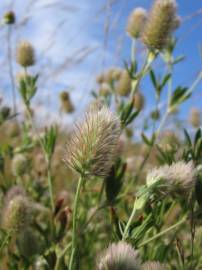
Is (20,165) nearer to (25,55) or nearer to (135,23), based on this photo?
(25,55)

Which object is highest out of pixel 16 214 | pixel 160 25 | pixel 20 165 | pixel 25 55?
pixel 160 25

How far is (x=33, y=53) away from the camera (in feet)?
8.15

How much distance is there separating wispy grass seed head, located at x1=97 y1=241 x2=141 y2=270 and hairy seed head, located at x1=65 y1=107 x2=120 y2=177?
0.19m

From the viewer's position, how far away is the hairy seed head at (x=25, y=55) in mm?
2387

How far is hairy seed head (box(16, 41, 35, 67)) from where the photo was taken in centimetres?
239

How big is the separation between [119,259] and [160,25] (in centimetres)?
123

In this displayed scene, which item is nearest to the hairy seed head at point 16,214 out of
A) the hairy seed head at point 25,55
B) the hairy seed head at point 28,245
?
the hairy seed head at point 28,245

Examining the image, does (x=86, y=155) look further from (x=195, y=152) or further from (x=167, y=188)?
(x=195, y=152)

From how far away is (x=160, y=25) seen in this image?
1923 mm

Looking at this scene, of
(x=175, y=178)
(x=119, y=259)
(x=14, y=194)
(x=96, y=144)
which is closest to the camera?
(x=119, y=259)

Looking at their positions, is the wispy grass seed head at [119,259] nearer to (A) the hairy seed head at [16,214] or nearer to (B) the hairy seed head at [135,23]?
(A) the hairy seed head at [16,214]

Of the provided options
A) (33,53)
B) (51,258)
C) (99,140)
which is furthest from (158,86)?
(99,140)

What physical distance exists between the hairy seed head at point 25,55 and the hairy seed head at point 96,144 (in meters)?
1.38

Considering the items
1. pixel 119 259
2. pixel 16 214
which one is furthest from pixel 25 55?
pixel 119 259
